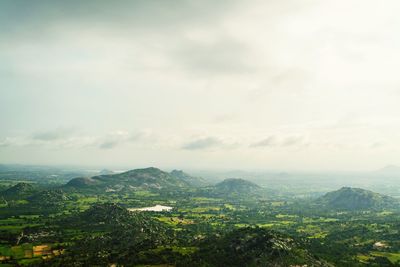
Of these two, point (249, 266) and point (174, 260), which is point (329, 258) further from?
point (174, 260)

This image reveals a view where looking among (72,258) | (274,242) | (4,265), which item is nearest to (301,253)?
(274,242)

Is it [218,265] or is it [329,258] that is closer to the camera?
[218,265]

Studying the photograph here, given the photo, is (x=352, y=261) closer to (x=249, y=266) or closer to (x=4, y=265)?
(x=249, y=266)

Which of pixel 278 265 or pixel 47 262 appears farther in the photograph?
pixel 47 262

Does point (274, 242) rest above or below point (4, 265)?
above

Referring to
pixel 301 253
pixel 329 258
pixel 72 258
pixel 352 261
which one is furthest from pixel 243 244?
pixel 72 258
